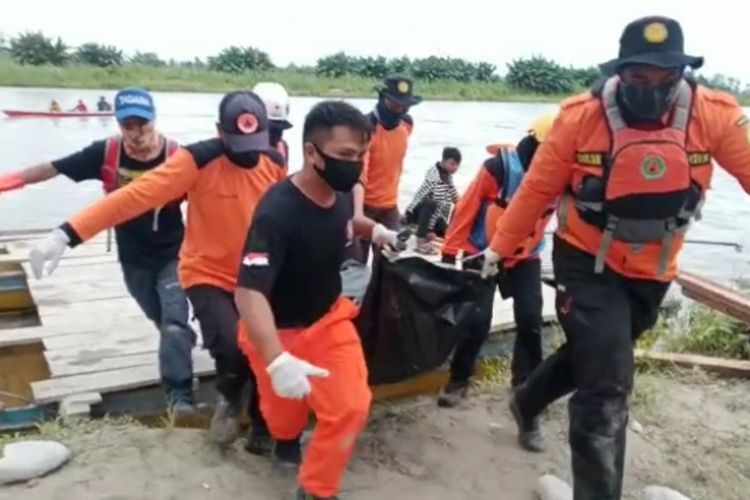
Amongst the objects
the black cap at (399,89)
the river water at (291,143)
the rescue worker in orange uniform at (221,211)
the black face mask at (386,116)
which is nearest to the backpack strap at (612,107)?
the rescue worker in orange uniform at (221,211)

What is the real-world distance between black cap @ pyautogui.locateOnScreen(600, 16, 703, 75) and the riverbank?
36147 millimetres

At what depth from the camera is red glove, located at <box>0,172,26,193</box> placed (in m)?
4.48

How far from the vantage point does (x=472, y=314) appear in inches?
166

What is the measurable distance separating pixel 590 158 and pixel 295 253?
3.76ft

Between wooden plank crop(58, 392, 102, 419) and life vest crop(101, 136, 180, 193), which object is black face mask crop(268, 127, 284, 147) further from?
wooden plank crop(58, 392, 102, 419)

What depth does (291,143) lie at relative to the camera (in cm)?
2314

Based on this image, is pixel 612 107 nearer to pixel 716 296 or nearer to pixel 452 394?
pixel 452 394

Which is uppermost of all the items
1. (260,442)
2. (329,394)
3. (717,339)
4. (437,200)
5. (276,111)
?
(276,111)

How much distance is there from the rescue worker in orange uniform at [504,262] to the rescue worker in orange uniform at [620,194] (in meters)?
1.00

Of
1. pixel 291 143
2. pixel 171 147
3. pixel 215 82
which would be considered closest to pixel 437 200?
pixel 171 147

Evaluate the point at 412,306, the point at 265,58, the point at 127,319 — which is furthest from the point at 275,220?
the point at 265,58

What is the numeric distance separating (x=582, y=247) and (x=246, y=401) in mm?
1713

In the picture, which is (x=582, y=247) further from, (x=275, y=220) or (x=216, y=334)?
(x=216, y=334)

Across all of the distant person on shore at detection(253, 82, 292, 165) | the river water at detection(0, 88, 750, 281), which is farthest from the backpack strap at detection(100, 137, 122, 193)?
the river water at detection(0, 88, 750, 281)
